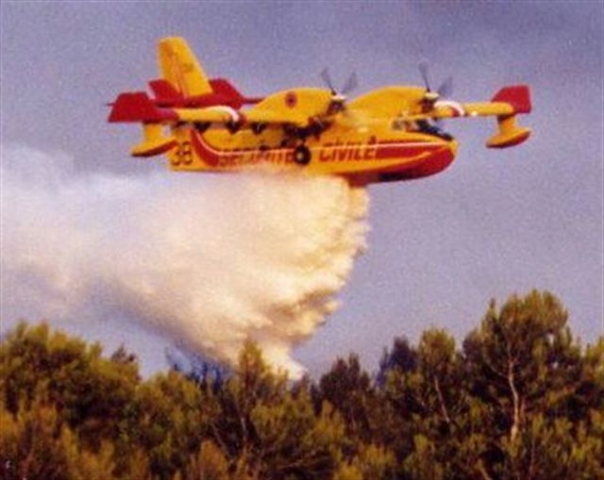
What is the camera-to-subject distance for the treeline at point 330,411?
60531 millimetres

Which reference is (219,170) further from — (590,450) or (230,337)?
(590,450)

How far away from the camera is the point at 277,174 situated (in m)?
74.3

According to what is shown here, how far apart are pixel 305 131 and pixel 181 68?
14114 millimetres

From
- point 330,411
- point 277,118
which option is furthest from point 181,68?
point 330,411

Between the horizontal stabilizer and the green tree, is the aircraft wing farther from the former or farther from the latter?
the green tree

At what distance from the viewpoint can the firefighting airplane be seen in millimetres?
70250

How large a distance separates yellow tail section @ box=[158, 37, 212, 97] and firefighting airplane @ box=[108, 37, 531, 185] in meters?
4.58

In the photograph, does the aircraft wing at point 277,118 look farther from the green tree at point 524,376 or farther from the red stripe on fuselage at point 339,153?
the green tree at point 524,376

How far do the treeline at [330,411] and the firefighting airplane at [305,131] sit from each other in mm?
7627

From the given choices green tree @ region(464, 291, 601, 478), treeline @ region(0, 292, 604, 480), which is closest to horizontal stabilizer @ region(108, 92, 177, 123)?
treeline @ region(0, 292, 604, 480)

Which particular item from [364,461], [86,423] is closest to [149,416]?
[86,423]

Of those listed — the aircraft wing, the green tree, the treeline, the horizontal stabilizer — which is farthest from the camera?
the aircraft wing

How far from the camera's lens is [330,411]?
65938 millimetres

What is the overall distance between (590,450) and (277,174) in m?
19.9
